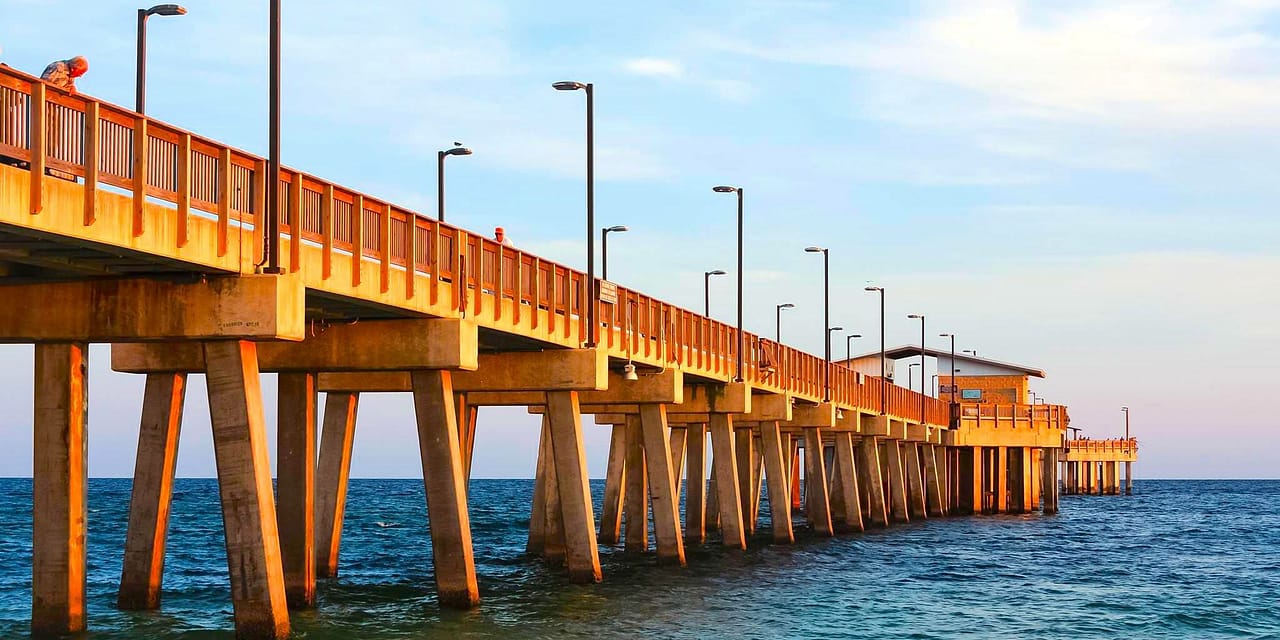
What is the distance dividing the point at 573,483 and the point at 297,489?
6.35 metres

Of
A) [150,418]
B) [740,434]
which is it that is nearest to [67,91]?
[150,418]

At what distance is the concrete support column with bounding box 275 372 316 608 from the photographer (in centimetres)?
2895

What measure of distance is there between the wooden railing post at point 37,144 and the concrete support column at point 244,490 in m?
4.96

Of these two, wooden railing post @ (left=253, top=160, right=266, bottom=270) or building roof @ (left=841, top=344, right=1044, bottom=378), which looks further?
building roof @ (left=841, top=344, right=1044, bottom=378)

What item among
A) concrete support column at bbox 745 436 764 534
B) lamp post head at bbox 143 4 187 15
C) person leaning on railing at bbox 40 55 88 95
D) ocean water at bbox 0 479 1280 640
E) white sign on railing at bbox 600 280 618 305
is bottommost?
ocean water at bbox 0 479 1280 640

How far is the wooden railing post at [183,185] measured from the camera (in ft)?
65.5

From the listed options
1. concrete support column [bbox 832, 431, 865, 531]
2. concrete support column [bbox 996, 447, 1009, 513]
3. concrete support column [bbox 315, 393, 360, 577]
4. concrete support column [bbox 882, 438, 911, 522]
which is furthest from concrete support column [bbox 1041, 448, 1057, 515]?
concrete support column [bbox 315, 393, 360, 577]

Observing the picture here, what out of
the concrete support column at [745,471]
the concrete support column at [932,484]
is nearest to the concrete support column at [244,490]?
the concrete support column at [745,471]

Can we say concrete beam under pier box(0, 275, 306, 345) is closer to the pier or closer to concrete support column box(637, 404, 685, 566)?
the pier

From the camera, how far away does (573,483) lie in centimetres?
3334

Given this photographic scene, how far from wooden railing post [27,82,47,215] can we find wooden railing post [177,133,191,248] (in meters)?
2.41

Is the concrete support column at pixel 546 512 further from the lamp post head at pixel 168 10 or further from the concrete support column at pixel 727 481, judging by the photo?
the lamp post head at pixel 168 10

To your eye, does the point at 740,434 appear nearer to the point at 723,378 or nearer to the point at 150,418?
the point at 723,378

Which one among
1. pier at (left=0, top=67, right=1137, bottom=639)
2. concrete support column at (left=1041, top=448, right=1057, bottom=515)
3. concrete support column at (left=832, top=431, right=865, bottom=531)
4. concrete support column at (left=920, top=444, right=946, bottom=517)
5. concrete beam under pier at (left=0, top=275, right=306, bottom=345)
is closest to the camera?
pier at (left=0, top=67, right=1137, bottom=639)
